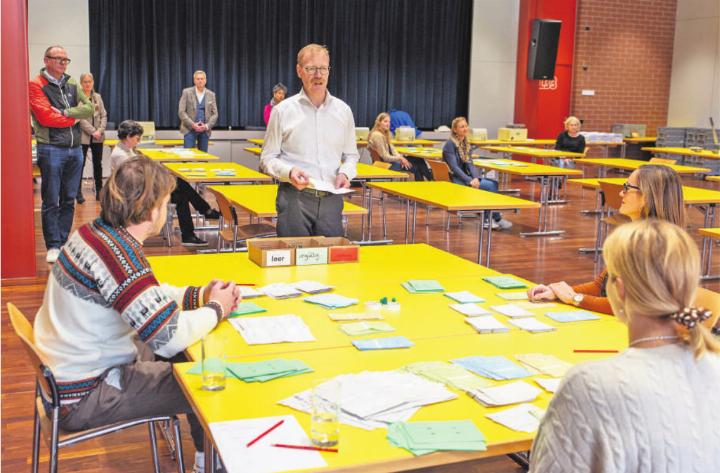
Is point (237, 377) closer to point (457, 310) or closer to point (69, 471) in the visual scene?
point (457, 310)

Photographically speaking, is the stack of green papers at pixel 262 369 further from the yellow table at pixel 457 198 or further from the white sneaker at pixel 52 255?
the white sneaker at pixel 52 255

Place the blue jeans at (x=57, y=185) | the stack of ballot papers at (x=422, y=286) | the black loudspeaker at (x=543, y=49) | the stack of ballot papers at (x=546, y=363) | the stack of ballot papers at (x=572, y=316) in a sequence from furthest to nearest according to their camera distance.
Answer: the black loudspeaker at (x=543, y=49)
the blue jeans at (x=57, y=185)
the stack of ballot papers at (x=422, y=286)
the stack of ballot papers at (x=572, y=316)
the stack of ballot papers at (x=546, y=363)

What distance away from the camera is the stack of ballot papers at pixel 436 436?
67.6 inches

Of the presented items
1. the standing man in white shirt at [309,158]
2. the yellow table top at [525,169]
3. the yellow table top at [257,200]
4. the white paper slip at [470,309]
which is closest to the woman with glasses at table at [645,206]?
the white paper slip at [470,309]

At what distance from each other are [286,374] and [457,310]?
2.84ft

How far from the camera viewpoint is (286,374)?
2.15 meters

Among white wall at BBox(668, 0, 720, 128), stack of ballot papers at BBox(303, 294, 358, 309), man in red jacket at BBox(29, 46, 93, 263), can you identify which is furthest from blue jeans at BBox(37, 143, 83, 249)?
white wall at BBox(668, 0, 720, 128)

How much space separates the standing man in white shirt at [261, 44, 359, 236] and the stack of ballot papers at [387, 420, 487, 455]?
7.91 ft

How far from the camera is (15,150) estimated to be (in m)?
5.70

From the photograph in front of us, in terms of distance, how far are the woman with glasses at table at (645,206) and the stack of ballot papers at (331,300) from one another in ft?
2.27

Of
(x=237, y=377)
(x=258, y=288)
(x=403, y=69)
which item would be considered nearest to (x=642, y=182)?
(x=258, y=288)

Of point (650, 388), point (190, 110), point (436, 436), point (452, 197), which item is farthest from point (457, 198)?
point (190, 110)

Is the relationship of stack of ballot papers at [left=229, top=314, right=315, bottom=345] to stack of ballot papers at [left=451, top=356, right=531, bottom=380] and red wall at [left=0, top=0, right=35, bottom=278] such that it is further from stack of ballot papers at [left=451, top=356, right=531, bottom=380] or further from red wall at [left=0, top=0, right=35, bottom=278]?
red wall at [left=0, top=0, right=35, bottom=278]

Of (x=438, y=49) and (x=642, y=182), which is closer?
(x=642, y=182)
